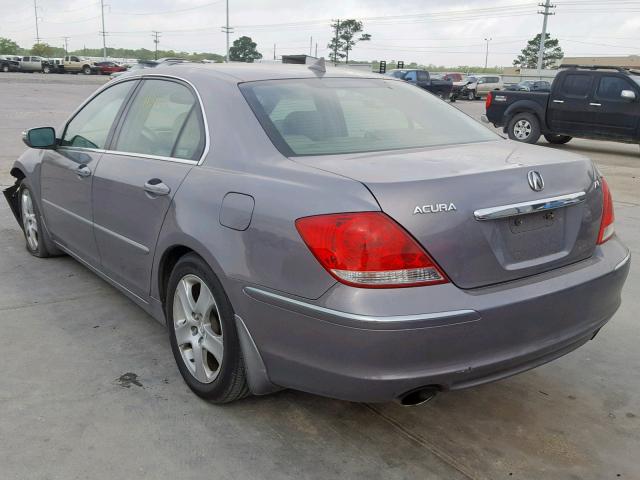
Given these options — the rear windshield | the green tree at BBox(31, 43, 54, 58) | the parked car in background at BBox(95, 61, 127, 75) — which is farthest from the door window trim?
the green tree at BBox(31, 43, 54, 58)

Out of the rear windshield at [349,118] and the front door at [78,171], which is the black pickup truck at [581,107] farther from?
the front door at [78,171]

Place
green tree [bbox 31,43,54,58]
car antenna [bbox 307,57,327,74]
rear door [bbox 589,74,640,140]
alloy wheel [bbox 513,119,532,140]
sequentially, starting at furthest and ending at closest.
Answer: green tree [bbox 31,43,54,58] < alloy wheel [bbox 513,119,532,140] < rear door [bbox 589,74,640,140] < car antenna [bbox 307,57,327,74]

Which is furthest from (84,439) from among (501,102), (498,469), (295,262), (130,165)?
(501,102)

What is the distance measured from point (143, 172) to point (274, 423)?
147 cm

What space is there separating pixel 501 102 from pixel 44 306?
13439 millimetres

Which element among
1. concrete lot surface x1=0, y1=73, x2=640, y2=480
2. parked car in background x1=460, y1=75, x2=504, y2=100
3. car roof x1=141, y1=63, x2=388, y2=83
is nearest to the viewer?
concrete lot surface x1=0, y1=73, x2=640, y2=480

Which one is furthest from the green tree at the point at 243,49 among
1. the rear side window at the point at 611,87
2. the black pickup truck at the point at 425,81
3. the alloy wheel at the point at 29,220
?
the alloy wheel at the point at 29,220

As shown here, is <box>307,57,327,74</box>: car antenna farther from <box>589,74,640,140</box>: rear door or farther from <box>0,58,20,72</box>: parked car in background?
<box>0,58,20,72</box>: parked car in background

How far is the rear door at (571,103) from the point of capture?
552 inches

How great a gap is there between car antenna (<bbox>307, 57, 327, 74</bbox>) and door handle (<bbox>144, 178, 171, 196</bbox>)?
113 centimetres

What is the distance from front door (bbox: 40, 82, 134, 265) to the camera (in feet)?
13.2

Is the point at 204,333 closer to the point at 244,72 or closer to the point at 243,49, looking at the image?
the point at 244,72

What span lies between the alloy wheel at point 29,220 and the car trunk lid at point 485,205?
332 cm

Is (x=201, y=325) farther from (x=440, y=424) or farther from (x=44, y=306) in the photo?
(x=44, y=306)
